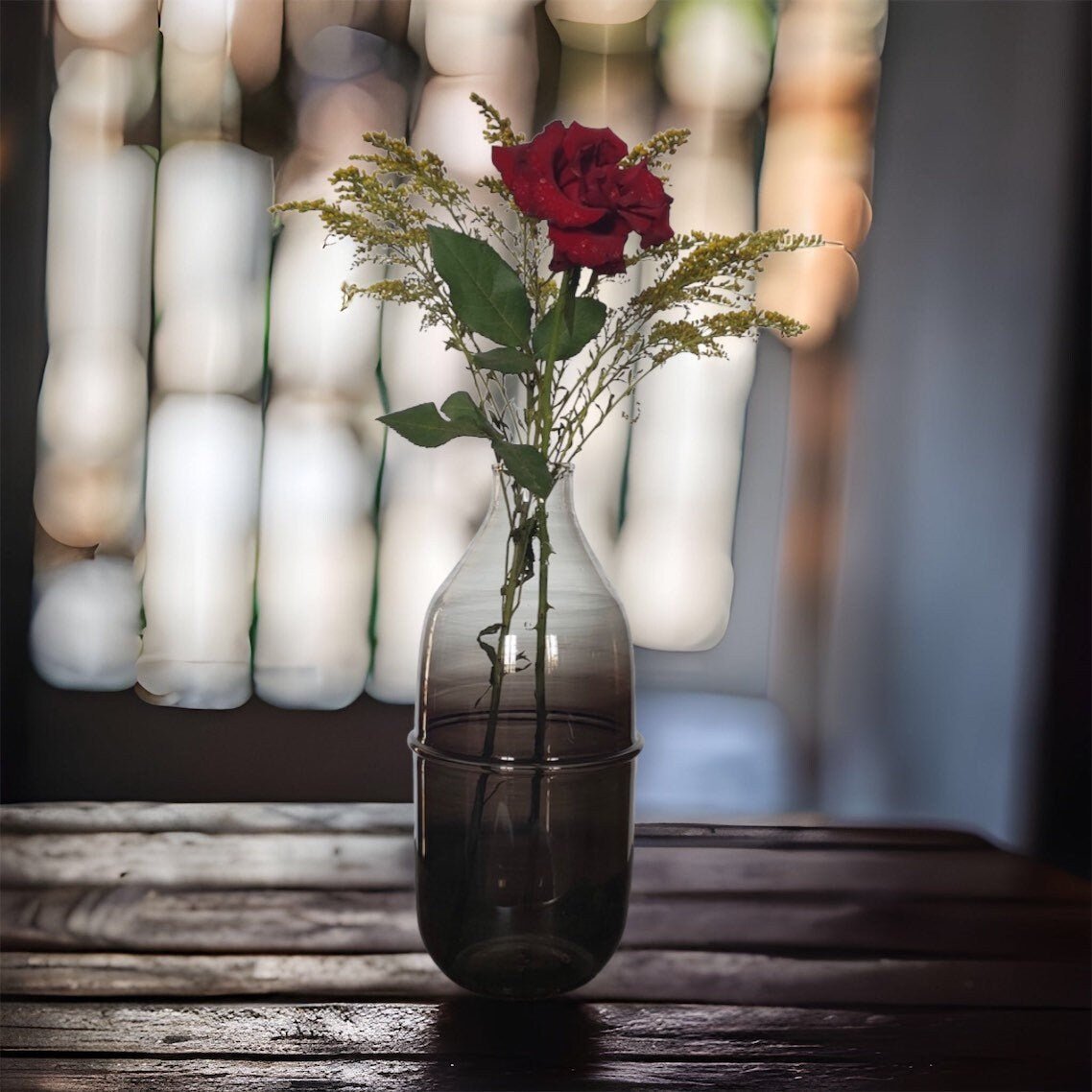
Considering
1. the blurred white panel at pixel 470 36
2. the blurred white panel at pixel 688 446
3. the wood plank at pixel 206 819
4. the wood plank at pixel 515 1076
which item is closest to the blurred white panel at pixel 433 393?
the blurred white panel at pixel 470 36

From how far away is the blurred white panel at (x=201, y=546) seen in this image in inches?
76.7

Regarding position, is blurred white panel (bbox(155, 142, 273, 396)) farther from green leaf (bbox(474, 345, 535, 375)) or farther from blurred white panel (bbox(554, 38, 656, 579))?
green leaf (bbox(474, 345, 535, 375))

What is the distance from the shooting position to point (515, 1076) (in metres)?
0.68

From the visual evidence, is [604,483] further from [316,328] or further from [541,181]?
[541,181]

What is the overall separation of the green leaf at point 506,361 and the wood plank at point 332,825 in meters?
0.55

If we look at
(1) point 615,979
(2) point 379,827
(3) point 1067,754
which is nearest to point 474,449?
(2) point 379,827

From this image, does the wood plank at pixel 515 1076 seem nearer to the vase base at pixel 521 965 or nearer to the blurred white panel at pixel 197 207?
the vase base at pixel 521 965

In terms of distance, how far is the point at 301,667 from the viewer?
1977mm

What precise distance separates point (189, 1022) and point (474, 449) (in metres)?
1.33

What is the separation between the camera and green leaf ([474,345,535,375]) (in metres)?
0.73

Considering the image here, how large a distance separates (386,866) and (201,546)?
3.53 ft

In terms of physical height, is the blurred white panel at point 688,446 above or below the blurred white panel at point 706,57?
below

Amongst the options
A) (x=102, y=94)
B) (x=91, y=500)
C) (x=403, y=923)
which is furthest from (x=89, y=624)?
(x=403, y=923)

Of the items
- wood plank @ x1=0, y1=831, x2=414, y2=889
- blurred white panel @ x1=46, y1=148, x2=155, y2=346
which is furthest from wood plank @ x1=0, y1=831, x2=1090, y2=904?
blurred white panel @ x1=46, y1=148, x2=155, y2=346
